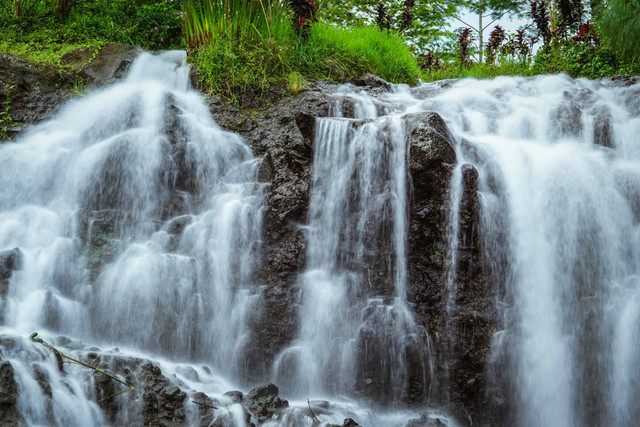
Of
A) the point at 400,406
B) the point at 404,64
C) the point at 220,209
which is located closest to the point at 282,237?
the point at 220,209

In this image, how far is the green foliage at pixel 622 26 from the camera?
619 centimetres

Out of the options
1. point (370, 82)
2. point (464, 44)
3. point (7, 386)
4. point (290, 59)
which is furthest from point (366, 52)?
point (7, 386)

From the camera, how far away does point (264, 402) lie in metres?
3.39

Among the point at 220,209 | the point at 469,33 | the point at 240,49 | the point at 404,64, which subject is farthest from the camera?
the point at 469,33

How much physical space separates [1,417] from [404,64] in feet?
23.4

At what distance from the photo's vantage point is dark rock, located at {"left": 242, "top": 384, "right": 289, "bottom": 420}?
10.9 ft

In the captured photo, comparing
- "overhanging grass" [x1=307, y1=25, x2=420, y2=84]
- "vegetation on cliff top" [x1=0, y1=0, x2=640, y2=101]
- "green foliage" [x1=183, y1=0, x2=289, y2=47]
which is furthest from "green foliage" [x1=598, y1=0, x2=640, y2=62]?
"green foliage" [x1=183, y1=0, x2=289, y2=47]

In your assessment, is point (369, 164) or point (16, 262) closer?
point (16, 262)

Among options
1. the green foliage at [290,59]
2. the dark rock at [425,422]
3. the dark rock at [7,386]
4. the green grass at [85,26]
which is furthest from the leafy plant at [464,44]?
the dark rock at [7,386]

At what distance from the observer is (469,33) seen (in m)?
9.87

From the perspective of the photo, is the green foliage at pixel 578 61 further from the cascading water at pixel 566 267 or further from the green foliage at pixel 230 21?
the green foliage at pixel 230 21

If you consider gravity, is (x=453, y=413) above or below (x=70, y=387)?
below

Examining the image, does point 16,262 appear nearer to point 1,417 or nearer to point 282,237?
point 1,417

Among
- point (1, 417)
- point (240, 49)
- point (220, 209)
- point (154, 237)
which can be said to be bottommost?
point (1, 417)
